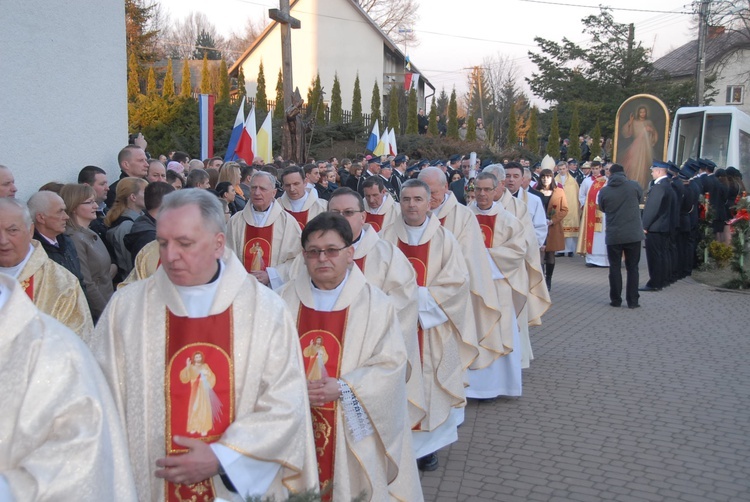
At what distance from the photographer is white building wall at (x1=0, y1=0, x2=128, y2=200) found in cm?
618

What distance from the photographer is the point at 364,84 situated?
41.0 meters

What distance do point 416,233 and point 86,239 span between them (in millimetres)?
2280

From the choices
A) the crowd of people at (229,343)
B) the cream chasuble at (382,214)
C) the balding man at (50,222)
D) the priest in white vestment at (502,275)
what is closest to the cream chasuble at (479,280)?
the crowd of people at (229,343)

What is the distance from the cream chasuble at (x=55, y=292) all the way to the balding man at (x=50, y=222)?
23.5 inches

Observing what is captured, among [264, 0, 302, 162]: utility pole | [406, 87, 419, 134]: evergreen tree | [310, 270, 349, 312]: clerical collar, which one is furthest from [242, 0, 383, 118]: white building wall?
[310, 270, 349, 312]: clerical collar

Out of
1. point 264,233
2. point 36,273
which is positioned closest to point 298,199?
point 264,233

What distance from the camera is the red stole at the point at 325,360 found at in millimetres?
3699

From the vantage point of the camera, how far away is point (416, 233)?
574 cm

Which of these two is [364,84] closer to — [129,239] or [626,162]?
[626,162]

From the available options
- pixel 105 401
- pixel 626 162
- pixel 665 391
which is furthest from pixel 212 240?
pixel 626 162

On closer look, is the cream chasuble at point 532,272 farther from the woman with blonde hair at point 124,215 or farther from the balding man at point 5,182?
the balding man at point 5,182

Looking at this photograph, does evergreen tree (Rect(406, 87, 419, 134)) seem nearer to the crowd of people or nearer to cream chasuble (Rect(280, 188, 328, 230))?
cream chasuble (Rect(280, 188, 328, 230))

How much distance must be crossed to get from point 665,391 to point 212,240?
5702 mm

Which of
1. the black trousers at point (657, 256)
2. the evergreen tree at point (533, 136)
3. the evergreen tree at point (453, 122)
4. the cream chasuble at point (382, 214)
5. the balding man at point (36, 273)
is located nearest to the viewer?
the balding man at point (36, 273)
